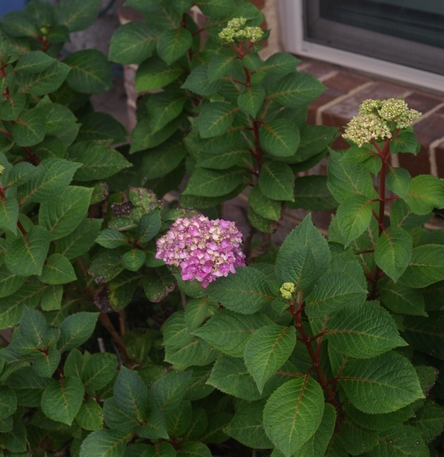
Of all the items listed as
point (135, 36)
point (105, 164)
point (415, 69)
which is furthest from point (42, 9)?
point (415, 69)

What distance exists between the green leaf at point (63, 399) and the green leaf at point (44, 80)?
0.83m

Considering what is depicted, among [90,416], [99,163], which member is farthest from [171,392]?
[99,163]

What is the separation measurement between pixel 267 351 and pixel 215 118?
78 cm

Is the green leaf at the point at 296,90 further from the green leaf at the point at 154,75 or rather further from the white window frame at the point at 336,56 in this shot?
the white window frame at the point at 336,56

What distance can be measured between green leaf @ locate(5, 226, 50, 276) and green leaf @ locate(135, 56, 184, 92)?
0.63 meters

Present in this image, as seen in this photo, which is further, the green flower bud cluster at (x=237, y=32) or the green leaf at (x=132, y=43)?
the green leaf at (x=132, y=43)

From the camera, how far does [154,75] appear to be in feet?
7.22

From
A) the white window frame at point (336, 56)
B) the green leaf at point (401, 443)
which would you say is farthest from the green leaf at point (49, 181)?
the white window frame at point (336, 56)

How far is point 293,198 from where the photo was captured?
1.95 m

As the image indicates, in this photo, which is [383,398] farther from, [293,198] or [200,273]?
[293,198]

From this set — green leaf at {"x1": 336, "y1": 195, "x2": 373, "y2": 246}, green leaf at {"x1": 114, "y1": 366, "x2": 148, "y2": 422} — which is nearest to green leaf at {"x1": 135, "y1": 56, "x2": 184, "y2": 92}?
green leaf at {"x1": 336, "y1": 195, "x2": 373, "y2": 246}

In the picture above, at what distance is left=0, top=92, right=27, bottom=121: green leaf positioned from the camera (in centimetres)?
199

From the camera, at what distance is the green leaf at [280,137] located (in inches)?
75.1

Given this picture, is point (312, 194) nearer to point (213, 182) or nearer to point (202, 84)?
point (213, 182)
